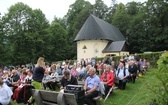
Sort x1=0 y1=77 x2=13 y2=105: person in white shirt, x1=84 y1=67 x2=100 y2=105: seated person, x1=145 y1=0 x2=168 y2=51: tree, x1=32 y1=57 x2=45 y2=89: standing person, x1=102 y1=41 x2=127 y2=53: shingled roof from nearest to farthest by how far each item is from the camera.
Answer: x1=0 y1=77 x2=13 y2=105: person in white shirt → x1=84 y1=67 x2=100 y2=105: seated person → x1=32 y1=57 x2=45 y2=89: standing person → x1=102 y1=41 x2=127 y2=53: shingled roof → x1=145 y1=0 x2=168 y2=51: tree

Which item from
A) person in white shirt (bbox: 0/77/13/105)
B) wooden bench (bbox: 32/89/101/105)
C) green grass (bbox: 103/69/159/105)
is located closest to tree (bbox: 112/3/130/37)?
green grass (bbox: 103/69/159/105)

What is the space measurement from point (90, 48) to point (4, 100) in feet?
124

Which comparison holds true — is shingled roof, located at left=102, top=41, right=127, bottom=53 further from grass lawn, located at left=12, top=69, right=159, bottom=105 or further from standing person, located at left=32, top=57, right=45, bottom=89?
standing person, located at left=32, top=57, right=45, bottom=89

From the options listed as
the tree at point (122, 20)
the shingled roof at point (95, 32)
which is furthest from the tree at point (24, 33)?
the tree at point (122, 20)

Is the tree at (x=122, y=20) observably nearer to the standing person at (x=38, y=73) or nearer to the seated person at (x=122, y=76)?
the seated person at (x=122, y=76)

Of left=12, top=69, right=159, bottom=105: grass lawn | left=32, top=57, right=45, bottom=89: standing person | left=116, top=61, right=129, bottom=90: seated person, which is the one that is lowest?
left=12, top=69, right=159, bottom=105: grass lawn

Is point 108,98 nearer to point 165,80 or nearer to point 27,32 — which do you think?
point 165,80

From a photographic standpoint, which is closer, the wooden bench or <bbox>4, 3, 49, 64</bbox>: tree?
the wooden bench

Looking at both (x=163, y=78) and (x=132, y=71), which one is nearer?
(x=163, y=78)

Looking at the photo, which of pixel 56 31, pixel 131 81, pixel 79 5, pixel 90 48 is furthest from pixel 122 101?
pixel 79 5

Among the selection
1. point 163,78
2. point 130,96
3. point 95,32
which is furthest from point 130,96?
point 95,32

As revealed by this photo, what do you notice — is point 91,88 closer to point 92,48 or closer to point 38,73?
point 38,73

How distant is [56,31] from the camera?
5312 centimetres

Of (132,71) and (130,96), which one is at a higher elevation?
(132,71)
